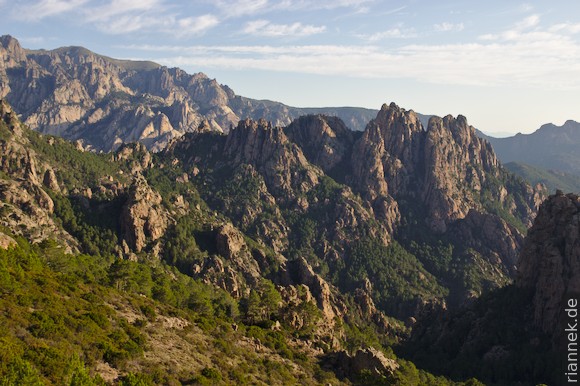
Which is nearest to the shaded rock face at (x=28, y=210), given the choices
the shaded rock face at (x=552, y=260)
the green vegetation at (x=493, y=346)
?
the green vegetation at (x=493, y=346)

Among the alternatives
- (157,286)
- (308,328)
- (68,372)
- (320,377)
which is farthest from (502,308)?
(68,372)

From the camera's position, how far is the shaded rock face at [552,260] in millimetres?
139000

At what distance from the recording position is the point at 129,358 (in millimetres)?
54875

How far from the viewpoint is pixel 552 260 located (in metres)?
148

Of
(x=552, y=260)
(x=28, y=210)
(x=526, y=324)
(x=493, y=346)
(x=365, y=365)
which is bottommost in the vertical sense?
(x=493, y=346)

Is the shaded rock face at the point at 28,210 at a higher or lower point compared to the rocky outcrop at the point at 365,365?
higher

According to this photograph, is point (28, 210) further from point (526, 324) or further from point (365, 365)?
point (526, 324)

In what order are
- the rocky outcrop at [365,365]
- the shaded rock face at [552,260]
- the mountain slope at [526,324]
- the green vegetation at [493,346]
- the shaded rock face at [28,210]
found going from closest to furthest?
the rocky outcrop at [365,365]
the green vegetation at [493,346]
the mountain slope at [526,324]
the shaded rock face at [552,260]
the shaded rock face at [28,210]

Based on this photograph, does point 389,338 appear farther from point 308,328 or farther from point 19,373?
point 19,373

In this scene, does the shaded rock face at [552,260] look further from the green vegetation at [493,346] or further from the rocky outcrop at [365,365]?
the rocky outcrop at [365,365]

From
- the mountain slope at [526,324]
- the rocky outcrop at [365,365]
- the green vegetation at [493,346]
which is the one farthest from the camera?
the mountain slope at [526,324]

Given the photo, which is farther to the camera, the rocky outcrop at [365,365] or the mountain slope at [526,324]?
the mountain slope at [526,324]

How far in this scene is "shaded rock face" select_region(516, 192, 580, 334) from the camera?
13900 centimetres

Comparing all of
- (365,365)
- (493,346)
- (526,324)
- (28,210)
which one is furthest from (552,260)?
(28,210)
